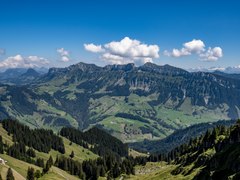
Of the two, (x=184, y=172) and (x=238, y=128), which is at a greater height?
(x=238, y=128)

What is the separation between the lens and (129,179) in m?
193

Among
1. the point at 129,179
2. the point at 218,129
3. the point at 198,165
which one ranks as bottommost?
the point at 129,179

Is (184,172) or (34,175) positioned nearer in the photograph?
(184,172)

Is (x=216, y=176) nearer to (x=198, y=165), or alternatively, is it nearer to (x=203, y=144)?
(x=198, y=165)

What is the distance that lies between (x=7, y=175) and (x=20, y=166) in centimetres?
5262

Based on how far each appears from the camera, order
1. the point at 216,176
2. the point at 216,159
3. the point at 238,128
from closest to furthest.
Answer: the point at 216,176 < the point at 216,159 < the point at 238,128

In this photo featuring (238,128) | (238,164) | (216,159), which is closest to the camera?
(238,164)

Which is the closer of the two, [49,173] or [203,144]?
[203,144]

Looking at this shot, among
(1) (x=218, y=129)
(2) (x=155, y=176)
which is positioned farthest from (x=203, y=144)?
(2) (x=155, y=176)

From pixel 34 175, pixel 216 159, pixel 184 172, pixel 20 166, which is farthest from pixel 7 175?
pixel 216 159

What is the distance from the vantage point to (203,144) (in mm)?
165750

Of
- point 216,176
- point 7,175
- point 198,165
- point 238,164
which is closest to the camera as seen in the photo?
point 238,164

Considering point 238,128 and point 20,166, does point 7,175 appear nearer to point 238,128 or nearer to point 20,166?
point 20,166

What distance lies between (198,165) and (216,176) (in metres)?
39.2
